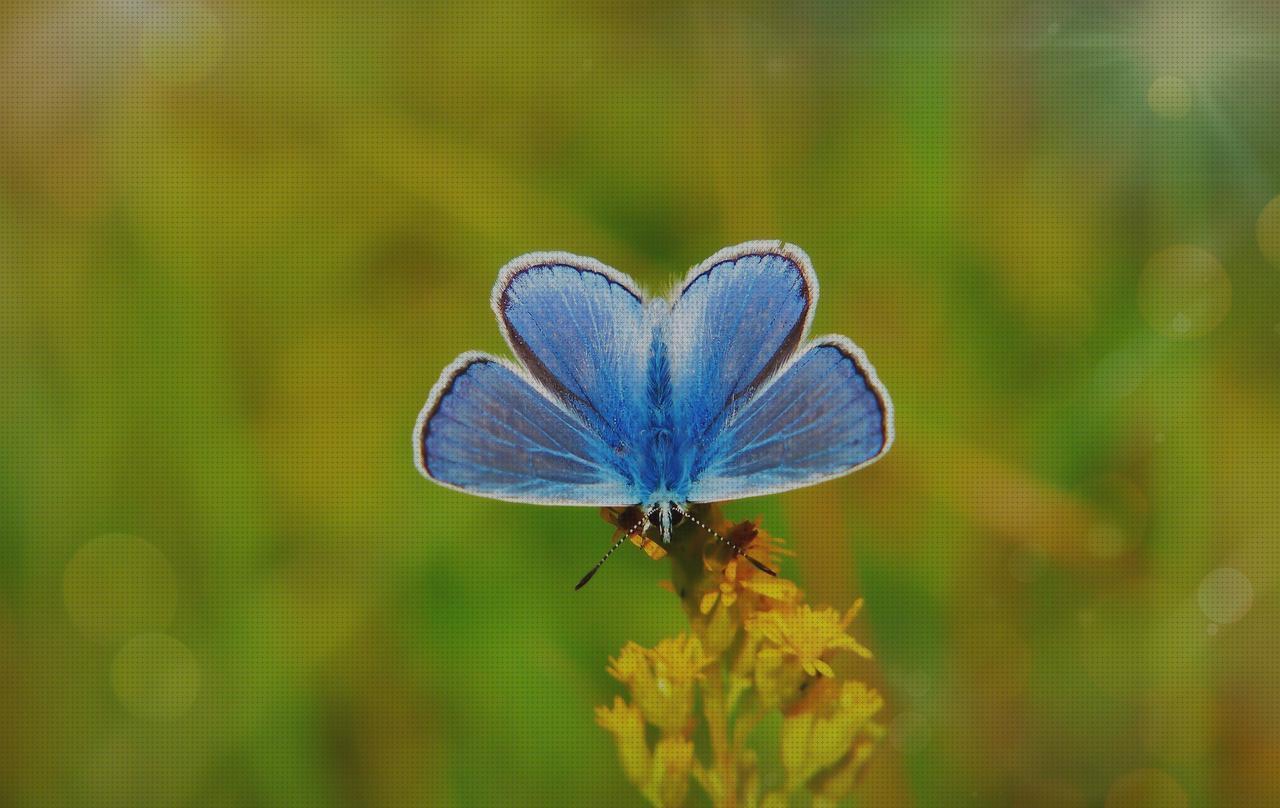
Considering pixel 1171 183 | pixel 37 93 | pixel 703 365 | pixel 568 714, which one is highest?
pixel 1171 183

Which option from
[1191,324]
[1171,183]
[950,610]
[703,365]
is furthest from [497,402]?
[1171,183]

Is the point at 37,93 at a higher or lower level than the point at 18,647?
higher

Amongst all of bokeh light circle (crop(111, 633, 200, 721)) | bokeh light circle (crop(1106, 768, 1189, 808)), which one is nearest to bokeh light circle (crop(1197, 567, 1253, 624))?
bokeh light circle (crop(1106, 768, 1189, 808))

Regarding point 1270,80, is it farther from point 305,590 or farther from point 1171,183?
point 305,590

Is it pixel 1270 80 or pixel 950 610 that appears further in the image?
pixel 1270 80

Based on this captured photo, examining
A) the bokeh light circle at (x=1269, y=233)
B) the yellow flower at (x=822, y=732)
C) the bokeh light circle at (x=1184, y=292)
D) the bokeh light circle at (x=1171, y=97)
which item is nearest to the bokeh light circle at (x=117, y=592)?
the yellow flower at (x=822, y=732)
